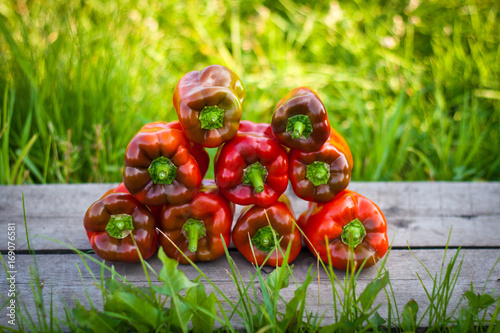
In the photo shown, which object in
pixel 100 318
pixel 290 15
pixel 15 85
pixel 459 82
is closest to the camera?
pixel 100 318

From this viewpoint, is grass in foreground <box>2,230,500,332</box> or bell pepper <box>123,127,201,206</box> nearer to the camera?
grass in foreground <box>2,230,500,332</box>

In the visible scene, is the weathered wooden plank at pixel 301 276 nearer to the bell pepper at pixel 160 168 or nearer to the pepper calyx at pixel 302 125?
the bell pepper at pixel 160 168

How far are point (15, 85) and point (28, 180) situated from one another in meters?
0.66

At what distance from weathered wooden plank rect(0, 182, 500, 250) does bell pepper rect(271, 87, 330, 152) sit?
63 cm

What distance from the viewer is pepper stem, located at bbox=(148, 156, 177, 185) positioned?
138 centimetres

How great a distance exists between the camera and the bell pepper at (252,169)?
4.75ft

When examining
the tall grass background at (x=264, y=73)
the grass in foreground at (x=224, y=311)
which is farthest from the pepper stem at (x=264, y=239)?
the tall grass background at (x=264, y=73)

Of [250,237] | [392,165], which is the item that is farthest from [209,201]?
[392,165]

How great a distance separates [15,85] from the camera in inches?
103

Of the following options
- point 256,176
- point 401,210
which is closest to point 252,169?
point 256,176

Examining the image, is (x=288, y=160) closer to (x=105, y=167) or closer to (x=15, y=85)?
(x=105, y=167)

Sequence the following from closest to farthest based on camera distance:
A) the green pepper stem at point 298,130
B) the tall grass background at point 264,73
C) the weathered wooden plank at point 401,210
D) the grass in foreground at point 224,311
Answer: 1. the grass in foreground at point 224,311
2. the green pepper stem at point 298,130
3. the weathered wooden plank at point 401,210
4. the tall grass background at point 264,73

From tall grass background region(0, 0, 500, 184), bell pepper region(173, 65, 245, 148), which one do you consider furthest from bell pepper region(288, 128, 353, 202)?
tall grass background region(0, 0, 500, 184)

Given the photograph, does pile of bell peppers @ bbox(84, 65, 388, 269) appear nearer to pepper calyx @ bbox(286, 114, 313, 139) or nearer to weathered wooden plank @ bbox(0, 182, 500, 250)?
pepper calyx @ bbox(286, 114, 313, 139)
